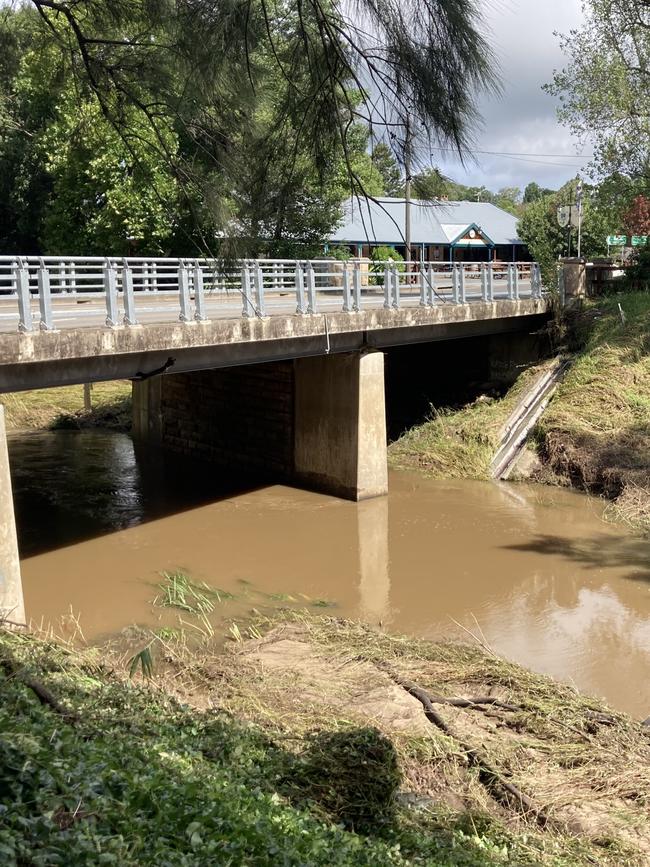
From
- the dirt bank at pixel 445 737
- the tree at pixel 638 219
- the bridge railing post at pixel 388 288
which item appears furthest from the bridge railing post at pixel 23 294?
the tree at pixel 638 219

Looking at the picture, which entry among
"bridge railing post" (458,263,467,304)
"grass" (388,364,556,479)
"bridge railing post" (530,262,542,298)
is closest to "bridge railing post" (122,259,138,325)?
"bridge railing post" (458,263,467,304)

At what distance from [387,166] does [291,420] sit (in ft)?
46.0

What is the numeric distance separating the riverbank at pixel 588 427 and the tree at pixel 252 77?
12.0m

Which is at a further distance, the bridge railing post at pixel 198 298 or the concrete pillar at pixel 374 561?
the bridge railing post at pixel 198 298

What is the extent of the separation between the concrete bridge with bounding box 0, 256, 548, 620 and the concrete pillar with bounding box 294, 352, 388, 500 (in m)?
0.03

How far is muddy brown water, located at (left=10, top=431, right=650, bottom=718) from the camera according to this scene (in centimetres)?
1128

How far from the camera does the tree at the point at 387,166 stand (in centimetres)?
511

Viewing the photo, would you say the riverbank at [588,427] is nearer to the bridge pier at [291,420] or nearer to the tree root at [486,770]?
the bridge pier at [291,420]

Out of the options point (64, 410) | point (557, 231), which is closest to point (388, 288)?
point (64, 410)

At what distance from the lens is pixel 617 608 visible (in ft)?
39.5

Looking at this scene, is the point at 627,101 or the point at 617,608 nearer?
the point at 617,608

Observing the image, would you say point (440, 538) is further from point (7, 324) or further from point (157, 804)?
point (157, 804)

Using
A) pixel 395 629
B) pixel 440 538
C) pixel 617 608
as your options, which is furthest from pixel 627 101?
pixel 395 629

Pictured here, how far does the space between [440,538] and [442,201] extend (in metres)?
10.9
